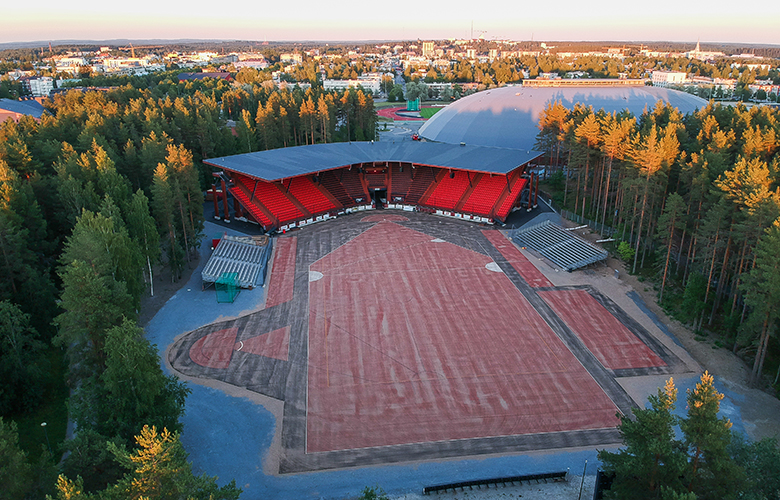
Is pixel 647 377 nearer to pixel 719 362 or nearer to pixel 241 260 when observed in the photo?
pixel 719 362

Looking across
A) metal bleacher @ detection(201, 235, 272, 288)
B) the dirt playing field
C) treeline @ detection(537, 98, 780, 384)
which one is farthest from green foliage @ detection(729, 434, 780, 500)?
metal bleacher @ detection(201, 235, 272, 288)

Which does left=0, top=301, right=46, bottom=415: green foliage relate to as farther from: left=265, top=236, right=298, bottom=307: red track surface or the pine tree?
the pine tree

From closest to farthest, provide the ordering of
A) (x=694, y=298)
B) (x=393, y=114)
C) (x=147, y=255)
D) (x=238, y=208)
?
(x=694, y=298)
(x=147, y=255)
(x=238, y=208)
(x=393, y=114)

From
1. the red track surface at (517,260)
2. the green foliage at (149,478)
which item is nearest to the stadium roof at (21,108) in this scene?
the red track surface at (517,260)

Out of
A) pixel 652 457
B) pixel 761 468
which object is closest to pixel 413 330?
pixel 652 457

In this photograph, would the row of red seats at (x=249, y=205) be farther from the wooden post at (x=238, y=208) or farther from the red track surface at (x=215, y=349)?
the red track surface at (x=215, y=349)

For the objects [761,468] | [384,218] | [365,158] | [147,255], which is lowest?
[384,218]
